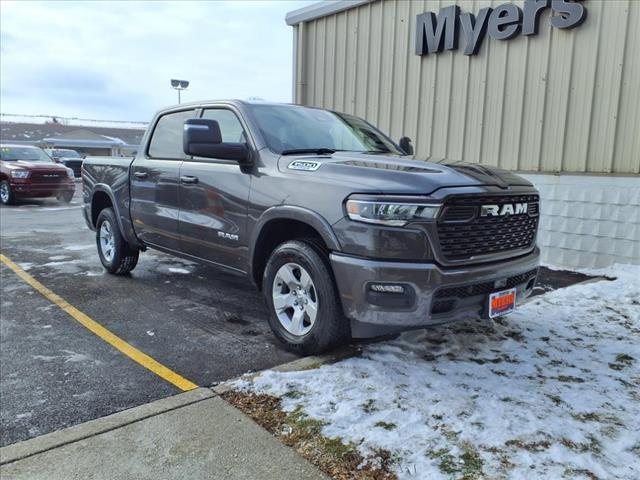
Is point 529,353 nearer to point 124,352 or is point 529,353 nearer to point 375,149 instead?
point 375,149

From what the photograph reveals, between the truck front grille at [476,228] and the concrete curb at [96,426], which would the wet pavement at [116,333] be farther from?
the truck front grille at [476,228]

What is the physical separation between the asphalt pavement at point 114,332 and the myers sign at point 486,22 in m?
5.08

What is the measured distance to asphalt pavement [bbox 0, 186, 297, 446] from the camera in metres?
3.20

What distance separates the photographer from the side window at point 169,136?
518cm

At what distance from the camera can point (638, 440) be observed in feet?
8.89

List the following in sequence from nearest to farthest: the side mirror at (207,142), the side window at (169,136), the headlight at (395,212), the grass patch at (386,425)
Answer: the grass patch at (386,425), the headlight at (395,212), the side mirror at (207,142), the side window at (169,136)

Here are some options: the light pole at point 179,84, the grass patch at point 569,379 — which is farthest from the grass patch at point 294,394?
the light pole at point 179,84

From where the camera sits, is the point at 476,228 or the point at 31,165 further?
the point at 31,165

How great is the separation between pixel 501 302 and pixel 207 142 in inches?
94.4

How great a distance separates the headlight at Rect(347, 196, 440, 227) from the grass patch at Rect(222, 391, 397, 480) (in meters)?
1.20

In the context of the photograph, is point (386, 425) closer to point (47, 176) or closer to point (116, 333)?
point (116, 333)

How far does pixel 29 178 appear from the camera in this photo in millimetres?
14922

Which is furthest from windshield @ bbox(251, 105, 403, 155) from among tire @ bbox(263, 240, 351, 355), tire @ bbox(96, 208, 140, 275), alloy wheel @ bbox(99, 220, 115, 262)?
alloy wheel @ bbox(99, 220, 115, 262)

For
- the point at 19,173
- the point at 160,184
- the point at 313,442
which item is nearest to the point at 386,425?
the point at 313,442
